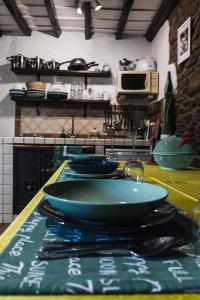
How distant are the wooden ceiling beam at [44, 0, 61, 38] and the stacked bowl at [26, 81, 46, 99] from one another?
2.67 feet

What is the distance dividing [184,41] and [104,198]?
9.23ft

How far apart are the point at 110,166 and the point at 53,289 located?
0.86 metres

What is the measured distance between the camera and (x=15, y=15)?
4.14m

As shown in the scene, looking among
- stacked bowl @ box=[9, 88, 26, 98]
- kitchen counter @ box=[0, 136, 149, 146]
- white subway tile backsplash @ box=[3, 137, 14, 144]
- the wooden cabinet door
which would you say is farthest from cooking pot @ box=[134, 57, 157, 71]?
white subway tile backsplash @ box=[3, 137, 14, 144]

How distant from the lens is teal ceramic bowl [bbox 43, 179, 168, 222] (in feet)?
1.62

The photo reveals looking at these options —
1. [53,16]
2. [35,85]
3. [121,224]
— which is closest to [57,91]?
[35,85]

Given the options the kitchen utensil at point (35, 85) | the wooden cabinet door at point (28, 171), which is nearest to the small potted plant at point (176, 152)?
the wooden cabinet door at point (28, 171)

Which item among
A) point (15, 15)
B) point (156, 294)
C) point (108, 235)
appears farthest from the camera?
point (15, 15)

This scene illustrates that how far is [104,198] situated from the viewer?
764 mm

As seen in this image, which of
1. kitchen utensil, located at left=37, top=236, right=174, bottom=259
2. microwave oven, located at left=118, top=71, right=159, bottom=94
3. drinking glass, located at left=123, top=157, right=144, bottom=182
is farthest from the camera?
microwave oven, located at left=118, top=71, right=159, bottom=94

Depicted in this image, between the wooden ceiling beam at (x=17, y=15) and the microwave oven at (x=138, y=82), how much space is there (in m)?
1.57

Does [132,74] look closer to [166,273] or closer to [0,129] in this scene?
[0,129]

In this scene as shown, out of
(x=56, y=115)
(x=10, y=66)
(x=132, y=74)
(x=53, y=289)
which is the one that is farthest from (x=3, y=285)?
(x=10, y=66)

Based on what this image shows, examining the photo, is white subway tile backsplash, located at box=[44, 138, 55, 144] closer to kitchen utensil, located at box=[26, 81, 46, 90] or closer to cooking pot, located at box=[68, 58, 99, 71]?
kitchen utensil, located at box=[26, 81, 46, 90]
